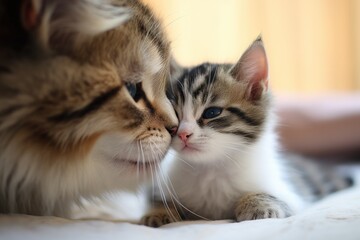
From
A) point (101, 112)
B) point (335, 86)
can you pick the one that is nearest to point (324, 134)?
point (335, 86)

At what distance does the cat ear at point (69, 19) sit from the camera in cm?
79

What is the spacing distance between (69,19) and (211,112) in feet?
1.81

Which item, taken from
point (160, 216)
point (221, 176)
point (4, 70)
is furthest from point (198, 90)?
point (4, 70)

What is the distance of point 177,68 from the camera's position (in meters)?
1.41

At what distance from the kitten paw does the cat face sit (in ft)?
0.59

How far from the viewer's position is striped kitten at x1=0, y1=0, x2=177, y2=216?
2.64 feet

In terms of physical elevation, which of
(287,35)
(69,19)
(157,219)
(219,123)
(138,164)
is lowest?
(157,219)

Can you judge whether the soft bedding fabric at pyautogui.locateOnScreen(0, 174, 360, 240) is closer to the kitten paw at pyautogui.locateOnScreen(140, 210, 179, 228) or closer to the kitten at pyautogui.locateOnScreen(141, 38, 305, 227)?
the kitten paw at pyautogui.locateOnScreen(140, 210, 179, 228)

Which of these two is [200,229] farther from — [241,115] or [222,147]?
[241,115]

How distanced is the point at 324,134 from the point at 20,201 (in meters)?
1.75

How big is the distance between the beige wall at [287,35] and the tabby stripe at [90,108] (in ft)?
7.63

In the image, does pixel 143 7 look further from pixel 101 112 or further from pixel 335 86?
pixel 335 86

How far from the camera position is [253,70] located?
1310 millimetres

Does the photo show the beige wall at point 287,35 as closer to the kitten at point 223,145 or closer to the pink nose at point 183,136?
the kitten at point 223,145
